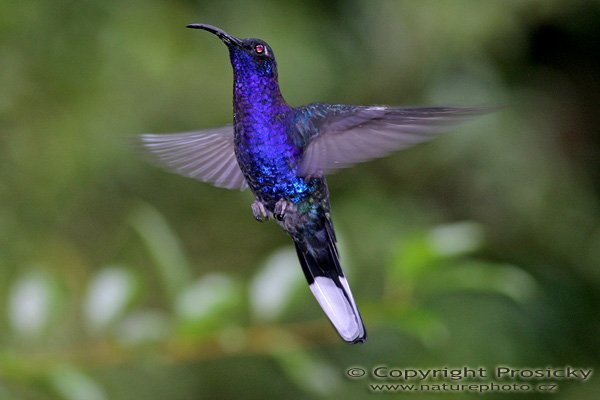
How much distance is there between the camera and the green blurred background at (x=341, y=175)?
9.36 ft

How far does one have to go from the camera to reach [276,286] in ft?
5.96

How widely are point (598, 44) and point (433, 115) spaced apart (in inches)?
92.6

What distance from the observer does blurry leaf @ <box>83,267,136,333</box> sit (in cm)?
178

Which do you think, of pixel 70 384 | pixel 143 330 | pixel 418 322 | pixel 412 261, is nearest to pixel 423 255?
pixel 412 261

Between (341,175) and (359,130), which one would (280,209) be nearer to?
(359,130)

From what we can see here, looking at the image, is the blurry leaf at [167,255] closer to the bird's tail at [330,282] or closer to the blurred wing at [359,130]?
the bird's tail at [330,282]

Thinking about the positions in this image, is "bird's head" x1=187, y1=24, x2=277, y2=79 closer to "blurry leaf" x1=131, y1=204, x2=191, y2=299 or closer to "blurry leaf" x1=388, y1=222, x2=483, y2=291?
"blurry leaf" x1=388, y1=222, x2=483, y2=291

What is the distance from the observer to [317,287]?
122 centimetres

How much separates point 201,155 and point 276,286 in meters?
0.48

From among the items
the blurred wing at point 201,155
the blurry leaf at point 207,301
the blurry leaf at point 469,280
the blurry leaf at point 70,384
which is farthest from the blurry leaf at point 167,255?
the blurry leaf at point 469,280

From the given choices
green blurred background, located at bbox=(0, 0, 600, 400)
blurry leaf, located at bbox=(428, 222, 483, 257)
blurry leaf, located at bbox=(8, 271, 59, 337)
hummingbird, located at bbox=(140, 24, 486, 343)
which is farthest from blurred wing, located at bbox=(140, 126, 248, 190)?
green blurred background, located at bbox=(0, 0, 600, 400)

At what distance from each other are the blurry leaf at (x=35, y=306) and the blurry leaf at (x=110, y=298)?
3.4 inches

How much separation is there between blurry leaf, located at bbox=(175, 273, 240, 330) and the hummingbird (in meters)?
0.37

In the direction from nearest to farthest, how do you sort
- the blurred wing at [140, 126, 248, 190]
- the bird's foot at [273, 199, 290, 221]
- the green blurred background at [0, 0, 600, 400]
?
the bird's foot at [273, 199, 290, 221], the blurred wing at [140, 126, 248, 190], the green blurred background at [0, 0, 600, 400]
